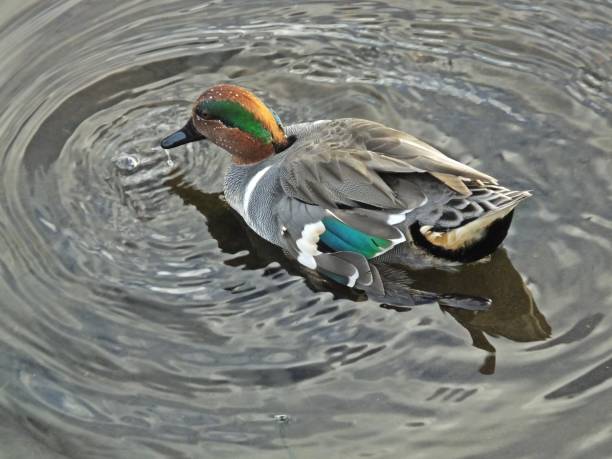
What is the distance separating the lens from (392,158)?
604 centimetres

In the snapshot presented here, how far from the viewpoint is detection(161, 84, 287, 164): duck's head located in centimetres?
677

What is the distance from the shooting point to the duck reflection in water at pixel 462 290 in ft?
19.1

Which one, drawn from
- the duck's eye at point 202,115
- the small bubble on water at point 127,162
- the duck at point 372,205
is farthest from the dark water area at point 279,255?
the duck's eye at point 202,115

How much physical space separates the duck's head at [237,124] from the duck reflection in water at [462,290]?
607 mm

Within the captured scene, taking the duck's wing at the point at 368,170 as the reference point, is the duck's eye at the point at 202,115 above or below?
above

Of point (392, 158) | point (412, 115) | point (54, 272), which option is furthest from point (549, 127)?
point (54, 272)

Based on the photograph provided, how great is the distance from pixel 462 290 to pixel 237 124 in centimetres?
195

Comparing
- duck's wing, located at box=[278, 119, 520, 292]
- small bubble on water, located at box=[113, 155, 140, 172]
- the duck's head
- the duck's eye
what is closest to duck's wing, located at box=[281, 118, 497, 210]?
duck's wing, located at box=[278, 119, 520, 292]

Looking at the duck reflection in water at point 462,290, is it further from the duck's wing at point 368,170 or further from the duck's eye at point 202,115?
the duck's eye at point 202,115

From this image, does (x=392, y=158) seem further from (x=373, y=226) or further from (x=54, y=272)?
(x=54, y=272)

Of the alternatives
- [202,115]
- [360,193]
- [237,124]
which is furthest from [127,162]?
[360,193]

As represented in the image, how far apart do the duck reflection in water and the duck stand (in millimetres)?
86

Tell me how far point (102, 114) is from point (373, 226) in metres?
2.80

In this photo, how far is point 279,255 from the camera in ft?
21.5
